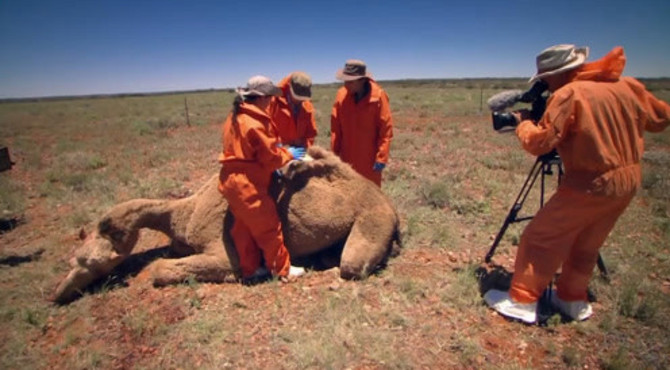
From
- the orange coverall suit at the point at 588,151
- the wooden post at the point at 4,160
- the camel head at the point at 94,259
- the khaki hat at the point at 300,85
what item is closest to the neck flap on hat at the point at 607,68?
the orange coverall suit at the point at 588,151

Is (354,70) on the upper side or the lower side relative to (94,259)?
upper

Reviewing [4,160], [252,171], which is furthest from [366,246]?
[4,160]

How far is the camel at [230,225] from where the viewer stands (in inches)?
167

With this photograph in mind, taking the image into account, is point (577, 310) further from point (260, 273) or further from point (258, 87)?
point (258, 87)

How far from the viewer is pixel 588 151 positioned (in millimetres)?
3047

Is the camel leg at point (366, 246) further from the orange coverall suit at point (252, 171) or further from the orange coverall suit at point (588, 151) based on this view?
the orange coverall suit at point (588, 151)

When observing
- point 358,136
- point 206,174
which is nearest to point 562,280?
point 358,136

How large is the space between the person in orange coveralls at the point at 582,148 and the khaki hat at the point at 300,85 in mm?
2578

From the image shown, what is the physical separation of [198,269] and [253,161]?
52.7 inches

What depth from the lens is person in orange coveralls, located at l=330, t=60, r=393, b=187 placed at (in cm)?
511

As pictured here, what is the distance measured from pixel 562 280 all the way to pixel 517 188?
4.23m

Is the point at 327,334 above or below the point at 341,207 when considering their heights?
below

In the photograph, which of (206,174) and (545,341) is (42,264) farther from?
(545,341)

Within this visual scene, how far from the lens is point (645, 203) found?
700cm
